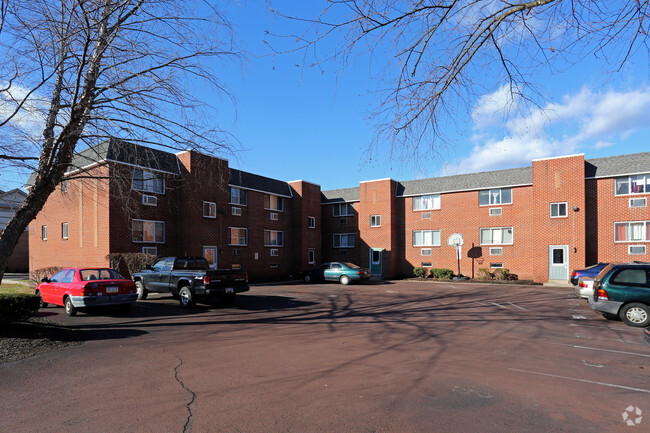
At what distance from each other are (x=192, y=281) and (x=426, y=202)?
22597 mm

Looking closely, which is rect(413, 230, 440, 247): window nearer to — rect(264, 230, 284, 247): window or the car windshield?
rect(264, 230, 284, 247): window

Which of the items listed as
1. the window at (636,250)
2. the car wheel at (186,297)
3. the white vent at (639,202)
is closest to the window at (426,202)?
the white vent at (639,202)

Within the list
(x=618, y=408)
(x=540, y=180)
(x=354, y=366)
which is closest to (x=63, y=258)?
(x=354, y=366)

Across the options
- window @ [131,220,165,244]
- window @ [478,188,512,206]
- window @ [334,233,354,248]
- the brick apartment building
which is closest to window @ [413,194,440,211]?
the brick apartment building

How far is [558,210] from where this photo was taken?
25.3 m

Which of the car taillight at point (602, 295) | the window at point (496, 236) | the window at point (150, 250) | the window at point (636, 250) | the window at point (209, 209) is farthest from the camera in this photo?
the window at point (496, 236)

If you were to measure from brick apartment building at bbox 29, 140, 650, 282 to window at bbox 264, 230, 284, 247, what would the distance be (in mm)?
112

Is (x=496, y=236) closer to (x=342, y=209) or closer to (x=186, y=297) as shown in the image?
(x=342, y=209)

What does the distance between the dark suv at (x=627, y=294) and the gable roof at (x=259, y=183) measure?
2181 cm

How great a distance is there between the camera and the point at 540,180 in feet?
85.3

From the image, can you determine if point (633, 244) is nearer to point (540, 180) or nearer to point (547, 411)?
point (540, 180)

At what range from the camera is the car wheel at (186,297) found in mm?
13445

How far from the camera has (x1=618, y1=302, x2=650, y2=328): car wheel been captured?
10172 millimetres

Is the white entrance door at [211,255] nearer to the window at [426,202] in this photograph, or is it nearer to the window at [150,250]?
the window at [150,250]
